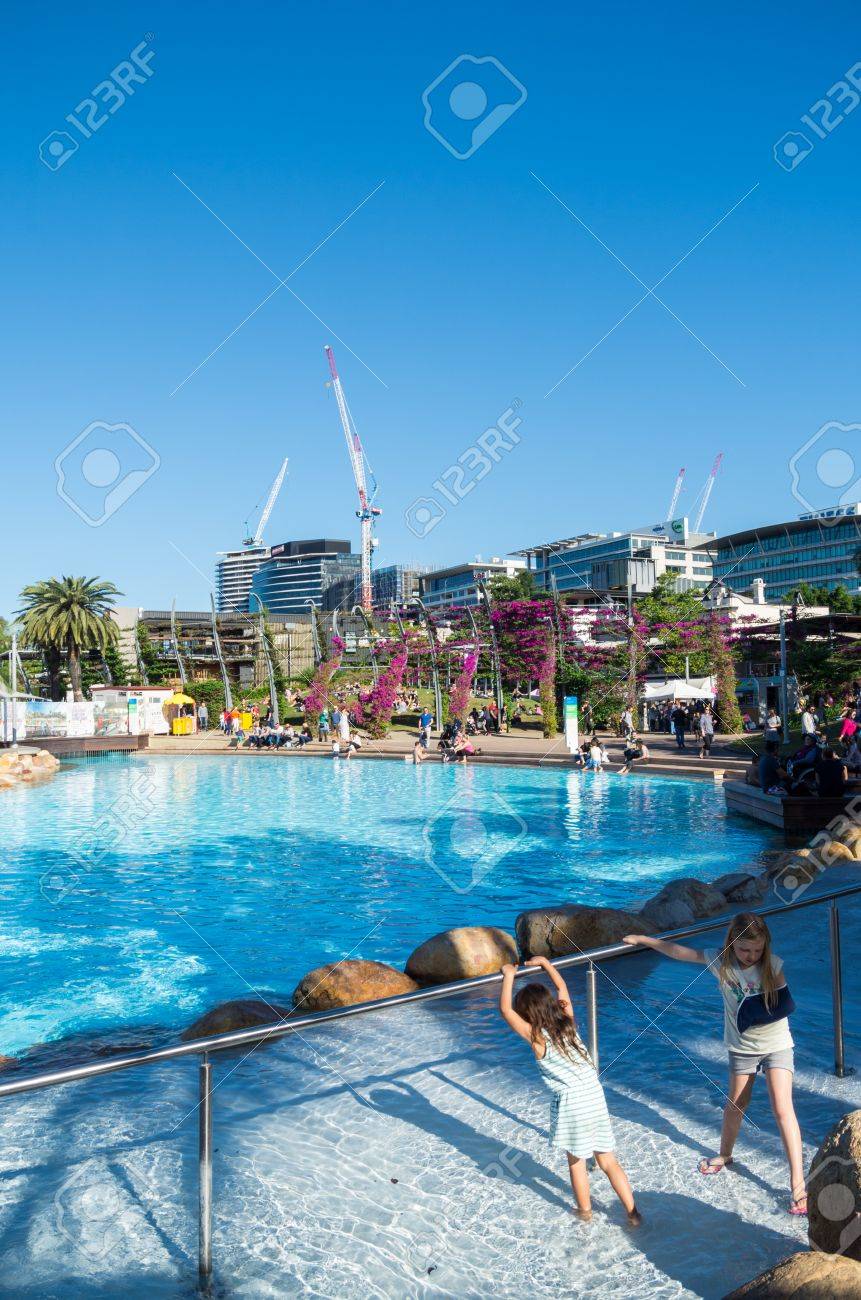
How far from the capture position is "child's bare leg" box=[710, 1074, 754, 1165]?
434cm

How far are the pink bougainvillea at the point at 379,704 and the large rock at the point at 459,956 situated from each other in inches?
1289

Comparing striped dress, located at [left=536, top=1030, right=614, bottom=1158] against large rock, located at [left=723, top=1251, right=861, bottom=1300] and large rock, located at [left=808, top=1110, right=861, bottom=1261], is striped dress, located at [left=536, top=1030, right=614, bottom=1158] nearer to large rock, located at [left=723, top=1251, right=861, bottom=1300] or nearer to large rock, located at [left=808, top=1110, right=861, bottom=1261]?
large rock, located at [left=808, top=1110, right=861, bottom=1261]

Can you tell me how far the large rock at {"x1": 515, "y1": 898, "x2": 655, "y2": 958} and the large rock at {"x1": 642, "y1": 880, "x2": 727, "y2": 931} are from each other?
1.10ft

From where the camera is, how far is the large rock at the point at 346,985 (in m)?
7.48

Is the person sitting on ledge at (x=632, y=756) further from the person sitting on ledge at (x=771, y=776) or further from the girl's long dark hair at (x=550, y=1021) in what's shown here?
the girl's long dark hair at (x=550, y=1021)

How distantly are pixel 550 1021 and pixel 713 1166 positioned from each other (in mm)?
1197

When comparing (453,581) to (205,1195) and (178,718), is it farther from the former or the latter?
(205,1195)

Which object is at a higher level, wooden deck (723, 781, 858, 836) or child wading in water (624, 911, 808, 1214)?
child wading in water (624, 911, 808, 1214)

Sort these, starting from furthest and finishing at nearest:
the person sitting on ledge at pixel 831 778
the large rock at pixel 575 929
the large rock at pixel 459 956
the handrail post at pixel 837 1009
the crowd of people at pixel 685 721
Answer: the crowd of people at pixel 685 721 < the person sitting on ledge at pixel 831 778 < the large rock at pixel 575 929 < the large rock at pixel 459 956 < the handrail post at pixel 837 1009

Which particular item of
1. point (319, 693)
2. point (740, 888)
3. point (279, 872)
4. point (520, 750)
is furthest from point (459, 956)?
point (319, 693)

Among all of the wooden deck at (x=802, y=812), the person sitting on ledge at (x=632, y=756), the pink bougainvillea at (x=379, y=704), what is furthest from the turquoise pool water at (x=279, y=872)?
the pink bougainvillea at (x=379, y=704)

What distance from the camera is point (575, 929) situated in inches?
339

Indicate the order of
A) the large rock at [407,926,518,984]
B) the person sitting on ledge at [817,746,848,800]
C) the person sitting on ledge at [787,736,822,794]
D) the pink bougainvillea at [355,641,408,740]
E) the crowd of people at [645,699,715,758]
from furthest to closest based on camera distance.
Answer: the pink bougainvillea at [355,641,408,740]
the crowd of people at [645,699,715,758]
the person sitting on ledge at [787,736,822,794]
the person sitting on ledge at [817,746,848,800]
the large rock at [407,926,518,984]

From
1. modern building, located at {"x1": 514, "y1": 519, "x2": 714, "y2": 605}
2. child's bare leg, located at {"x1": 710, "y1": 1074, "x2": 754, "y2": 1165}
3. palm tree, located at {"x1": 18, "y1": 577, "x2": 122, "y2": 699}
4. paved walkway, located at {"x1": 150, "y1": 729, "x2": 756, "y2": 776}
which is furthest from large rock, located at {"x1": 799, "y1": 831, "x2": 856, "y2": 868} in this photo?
modern building, located at {"x1": 514, "y1": 519, "x2": 714, "y2": 605}
